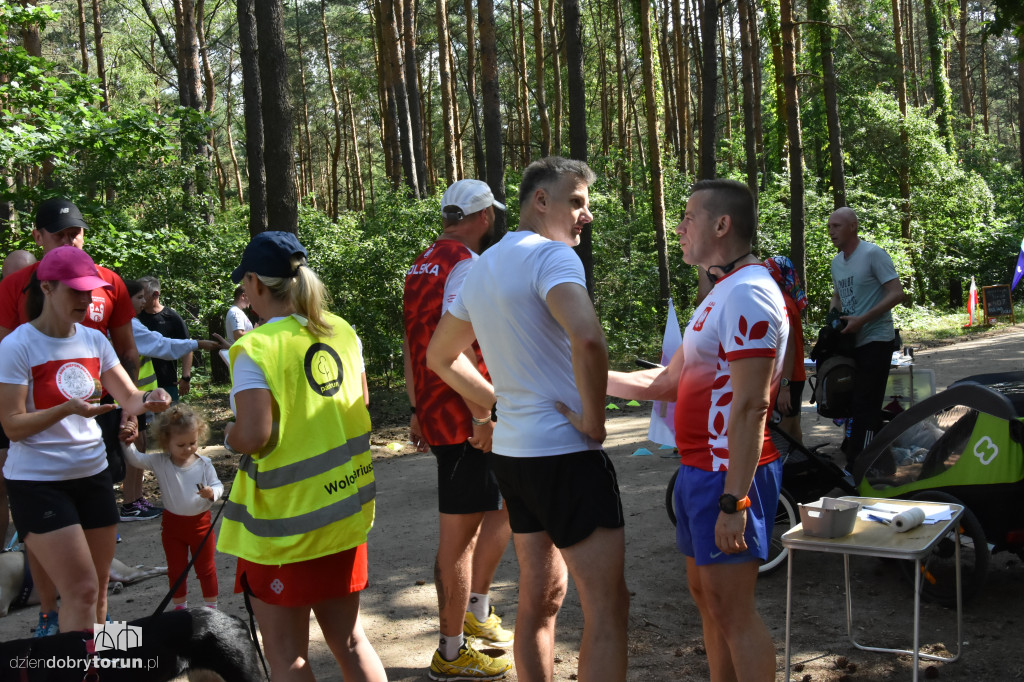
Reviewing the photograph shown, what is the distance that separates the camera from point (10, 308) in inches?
188

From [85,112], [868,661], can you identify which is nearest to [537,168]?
[868,661]

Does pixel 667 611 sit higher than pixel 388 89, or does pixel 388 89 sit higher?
pixel 388 89

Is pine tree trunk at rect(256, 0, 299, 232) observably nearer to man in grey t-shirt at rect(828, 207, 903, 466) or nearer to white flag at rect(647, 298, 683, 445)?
man in grey t-shirt at rect(828, 207, 903, 466)

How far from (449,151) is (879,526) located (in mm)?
21214

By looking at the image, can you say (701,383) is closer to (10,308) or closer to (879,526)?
(879,526)

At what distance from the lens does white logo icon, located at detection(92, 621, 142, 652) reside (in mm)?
2885

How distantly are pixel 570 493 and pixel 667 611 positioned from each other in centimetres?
229

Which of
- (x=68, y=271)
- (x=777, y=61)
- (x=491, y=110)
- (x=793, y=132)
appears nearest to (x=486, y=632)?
(x=68, y=271)

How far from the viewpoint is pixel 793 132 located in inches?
631

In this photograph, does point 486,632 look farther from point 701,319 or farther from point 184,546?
point 701,319

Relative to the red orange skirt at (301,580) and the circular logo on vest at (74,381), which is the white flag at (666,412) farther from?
the circular logo on vest at (74,381)

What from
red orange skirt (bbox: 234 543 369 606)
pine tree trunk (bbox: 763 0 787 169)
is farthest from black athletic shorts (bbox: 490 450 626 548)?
pine tree trunk (bbox: 763 0 787 169)

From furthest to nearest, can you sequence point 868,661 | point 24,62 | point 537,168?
1. point 24,62
2. point 868,661
3. point 537,168

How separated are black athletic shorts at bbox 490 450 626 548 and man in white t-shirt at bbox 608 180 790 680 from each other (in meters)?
0.29
